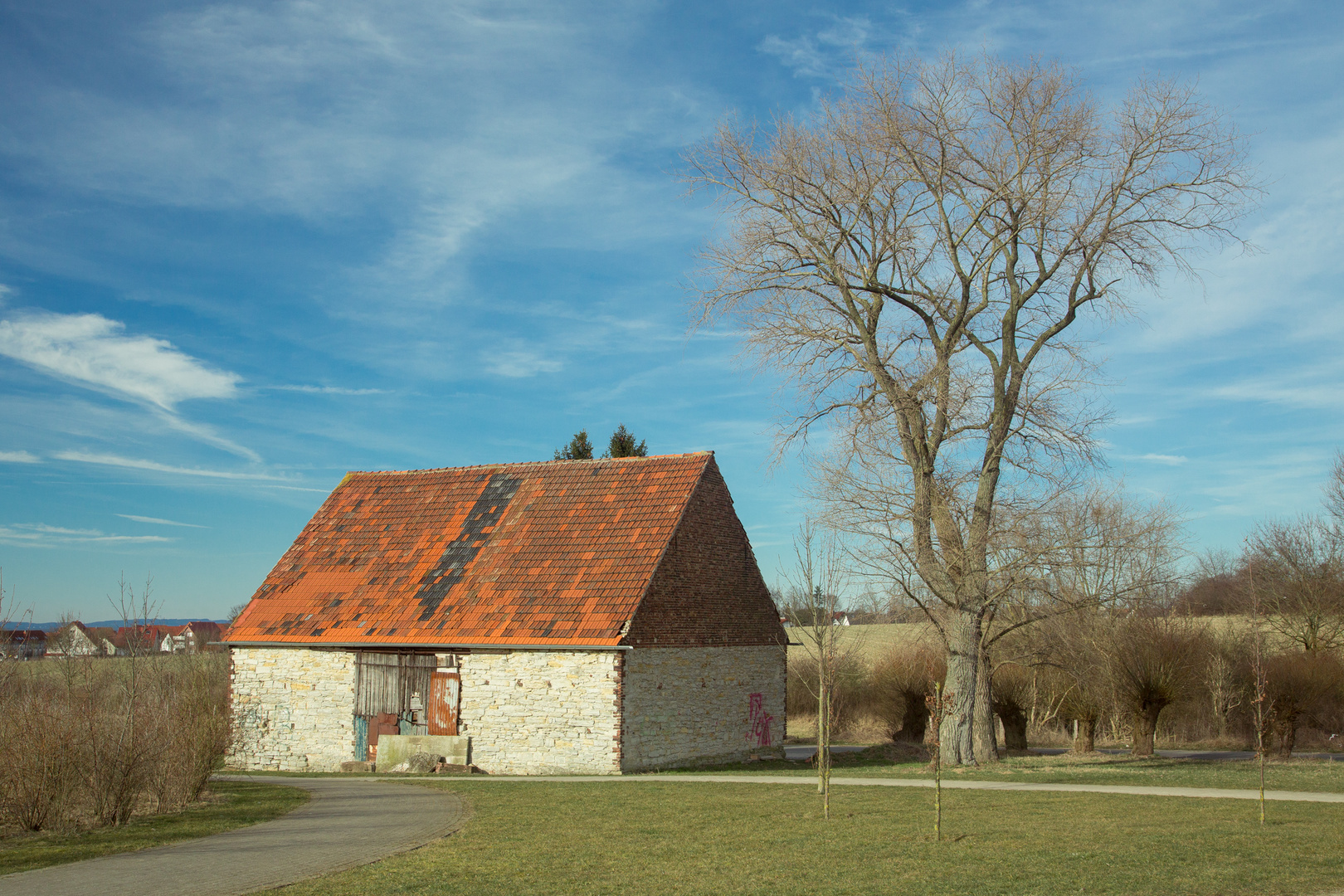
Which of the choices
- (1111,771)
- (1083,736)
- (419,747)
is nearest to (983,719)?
(1111,771)

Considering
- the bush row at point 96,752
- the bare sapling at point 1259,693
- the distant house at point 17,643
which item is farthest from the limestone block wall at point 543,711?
the bare sapling at point 1259,693

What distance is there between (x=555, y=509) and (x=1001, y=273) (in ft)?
38.9

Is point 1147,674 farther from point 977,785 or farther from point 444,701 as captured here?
point 444,701

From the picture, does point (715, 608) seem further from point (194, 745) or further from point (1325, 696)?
point (1325, 696)

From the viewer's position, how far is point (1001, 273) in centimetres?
2217

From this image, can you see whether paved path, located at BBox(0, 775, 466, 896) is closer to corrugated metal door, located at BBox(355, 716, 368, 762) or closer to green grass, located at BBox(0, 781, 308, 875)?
green grass, located at BBox(0, 781, 308, 875)

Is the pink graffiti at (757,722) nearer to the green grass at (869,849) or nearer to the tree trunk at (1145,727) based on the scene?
the green grass at (869,849)

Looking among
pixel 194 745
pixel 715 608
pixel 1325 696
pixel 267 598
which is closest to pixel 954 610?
pixel 715 608

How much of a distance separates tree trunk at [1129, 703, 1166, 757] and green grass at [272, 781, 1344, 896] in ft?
31.9

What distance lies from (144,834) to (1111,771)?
17.2 meters

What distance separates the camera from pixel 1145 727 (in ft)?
79.0

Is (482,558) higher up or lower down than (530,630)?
higher up

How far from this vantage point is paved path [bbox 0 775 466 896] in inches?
375

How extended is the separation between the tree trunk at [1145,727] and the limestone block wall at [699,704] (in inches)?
337
